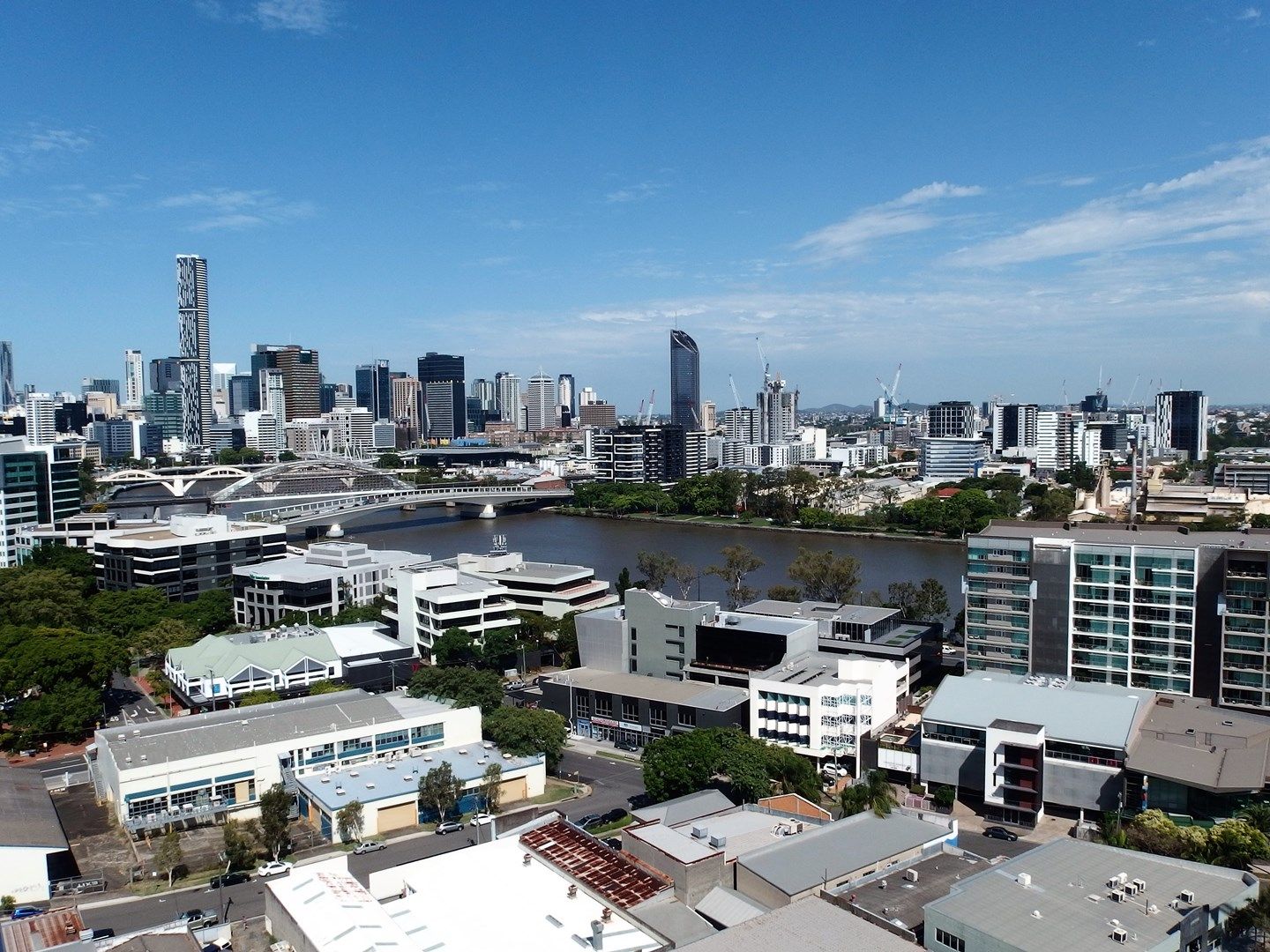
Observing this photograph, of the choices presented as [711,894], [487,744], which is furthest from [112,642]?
[711,894]

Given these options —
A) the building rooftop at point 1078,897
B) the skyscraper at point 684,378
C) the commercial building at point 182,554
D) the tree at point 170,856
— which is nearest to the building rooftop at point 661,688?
the building rooftop at point 1078,897

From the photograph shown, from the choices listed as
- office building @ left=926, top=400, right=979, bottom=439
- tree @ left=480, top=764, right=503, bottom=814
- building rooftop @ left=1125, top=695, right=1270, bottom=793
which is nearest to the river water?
building rooftop @ left=1125, top=695, right=1270, bottom=793

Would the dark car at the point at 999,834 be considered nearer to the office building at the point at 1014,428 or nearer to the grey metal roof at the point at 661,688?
the grey metal roof at the point at 661,688

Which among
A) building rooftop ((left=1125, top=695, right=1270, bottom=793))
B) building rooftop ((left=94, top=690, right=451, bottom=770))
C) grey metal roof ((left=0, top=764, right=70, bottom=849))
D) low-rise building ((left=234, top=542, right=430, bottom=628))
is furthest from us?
low-rise building ((left=234, top=542, right=430, bottom=628))

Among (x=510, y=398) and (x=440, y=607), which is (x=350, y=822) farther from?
(x=510, y=398)

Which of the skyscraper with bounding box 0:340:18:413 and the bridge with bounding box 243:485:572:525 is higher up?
the skyscraper with bounding box 0:340:18:413

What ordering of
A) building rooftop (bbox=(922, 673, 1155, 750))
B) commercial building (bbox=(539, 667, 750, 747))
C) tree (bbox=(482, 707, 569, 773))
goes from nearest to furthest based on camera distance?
building rooftop (bbox=(922, 673, 1155, 750)) < tree (bbox=(482, 707, 569, 773)) < commercial building (bbox=(539, 667, 750, 747))

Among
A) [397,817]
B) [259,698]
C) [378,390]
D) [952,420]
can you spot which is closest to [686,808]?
[397,817]

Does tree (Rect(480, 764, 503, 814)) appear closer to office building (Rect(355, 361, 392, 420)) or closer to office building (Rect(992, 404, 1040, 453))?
office building (Rect(992, 404, 1040, 453))
